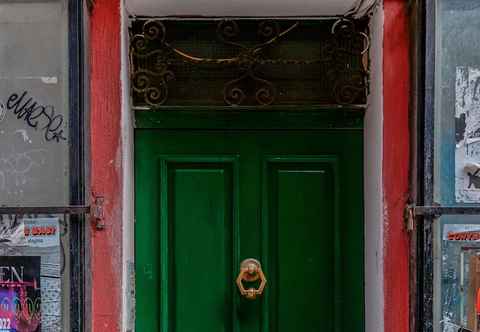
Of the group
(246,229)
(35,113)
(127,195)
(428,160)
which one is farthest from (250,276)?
(35,113)

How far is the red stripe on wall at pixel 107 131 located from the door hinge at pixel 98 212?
18mm

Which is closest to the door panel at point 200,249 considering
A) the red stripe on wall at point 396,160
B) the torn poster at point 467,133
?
the red stripe on wall at point 396,160

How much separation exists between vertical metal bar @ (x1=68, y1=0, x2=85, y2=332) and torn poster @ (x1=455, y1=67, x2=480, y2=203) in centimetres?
152

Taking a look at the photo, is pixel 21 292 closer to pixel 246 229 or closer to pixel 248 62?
pixel 246 229

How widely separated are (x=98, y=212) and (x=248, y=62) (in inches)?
36.5

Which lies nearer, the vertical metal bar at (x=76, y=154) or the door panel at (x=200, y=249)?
the vertical metal bar at (x=76, y=154)

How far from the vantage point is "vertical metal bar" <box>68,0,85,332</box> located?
8.38ft

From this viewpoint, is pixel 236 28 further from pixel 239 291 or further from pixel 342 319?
pixel 342 319

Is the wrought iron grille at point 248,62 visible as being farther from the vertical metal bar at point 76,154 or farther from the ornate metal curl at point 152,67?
the vertical metal bar at point 76,154

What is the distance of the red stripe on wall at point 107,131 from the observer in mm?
2625

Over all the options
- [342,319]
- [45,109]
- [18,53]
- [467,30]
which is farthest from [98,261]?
[467,30]

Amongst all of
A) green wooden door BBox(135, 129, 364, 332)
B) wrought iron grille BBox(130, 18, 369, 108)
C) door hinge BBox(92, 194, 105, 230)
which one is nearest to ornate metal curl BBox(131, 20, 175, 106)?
wrought iron grille BBox(130, 18, 369, 108)

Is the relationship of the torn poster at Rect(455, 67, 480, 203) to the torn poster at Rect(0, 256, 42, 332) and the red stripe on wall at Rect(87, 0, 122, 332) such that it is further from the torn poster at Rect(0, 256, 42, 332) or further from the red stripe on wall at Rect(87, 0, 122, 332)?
the torn poster at Rect(0, 256, 42, 332)

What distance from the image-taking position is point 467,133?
2.58m
